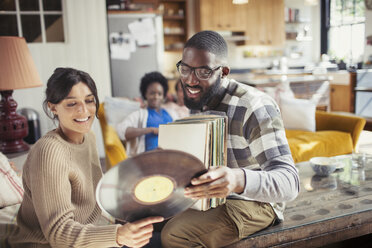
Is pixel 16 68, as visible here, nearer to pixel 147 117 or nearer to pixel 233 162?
pixel 147 117

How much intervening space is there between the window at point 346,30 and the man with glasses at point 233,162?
2.65 m

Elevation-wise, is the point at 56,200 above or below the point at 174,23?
below

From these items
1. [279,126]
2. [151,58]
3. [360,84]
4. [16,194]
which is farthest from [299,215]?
[360,84]

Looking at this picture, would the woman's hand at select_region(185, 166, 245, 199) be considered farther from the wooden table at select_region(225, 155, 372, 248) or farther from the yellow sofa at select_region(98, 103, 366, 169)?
the yellow sofa at select_region(98, 103, 366, 169)

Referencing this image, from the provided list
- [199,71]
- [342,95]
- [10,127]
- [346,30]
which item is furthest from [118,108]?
[346,30]

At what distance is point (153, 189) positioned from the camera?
0.38 meters

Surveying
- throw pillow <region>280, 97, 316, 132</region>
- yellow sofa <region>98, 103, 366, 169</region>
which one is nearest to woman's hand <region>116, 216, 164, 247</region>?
yellow sofa <region>98, 103, 366, 169</region>

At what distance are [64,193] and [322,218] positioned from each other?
1.86 ft

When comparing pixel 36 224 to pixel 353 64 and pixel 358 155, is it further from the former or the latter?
pixel 353 64

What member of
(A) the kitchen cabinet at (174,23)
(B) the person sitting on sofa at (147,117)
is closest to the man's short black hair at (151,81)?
(B) the person sitting on sofa at (147,117)

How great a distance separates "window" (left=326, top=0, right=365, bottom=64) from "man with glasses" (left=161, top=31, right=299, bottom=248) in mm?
2651

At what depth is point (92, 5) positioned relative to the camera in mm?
827

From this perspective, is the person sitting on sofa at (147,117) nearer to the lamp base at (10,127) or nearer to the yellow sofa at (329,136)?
the lamp base at (10,127)

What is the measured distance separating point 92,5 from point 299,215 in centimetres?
71
